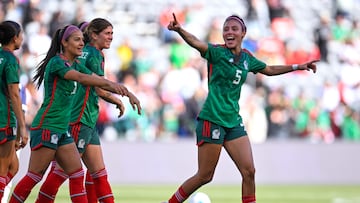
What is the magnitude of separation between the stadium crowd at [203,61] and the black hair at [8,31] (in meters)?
9.13

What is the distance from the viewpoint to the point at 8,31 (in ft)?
35.4

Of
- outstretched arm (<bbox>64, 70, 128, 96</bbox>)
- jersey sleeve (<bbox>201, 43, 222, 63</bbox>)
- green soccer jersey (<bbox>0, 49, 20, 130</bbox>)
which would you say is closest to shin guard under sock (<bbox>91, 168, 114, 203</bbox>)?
green soccer jersey (<bbox>0, 49, 20, 130</bbox>)

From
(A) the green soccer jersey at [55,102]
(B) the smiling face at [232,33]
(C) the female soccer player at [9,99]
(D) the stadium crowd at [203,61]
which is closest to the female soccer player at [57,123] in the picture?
(A) the green soccer jersey at [55,102]

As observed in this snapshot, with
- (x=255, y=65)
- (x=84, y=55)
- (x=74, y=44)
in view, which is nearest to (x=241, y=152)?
(x=255, y=65)

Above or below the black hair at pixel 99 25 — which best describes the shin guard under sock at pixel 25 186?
below

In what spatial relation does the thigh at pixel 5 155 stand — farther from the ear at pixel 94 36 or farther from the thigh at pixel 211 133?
the thigh at pixel 211 133

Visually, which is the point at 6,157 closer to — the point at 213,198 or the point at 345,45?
the point at 213,198

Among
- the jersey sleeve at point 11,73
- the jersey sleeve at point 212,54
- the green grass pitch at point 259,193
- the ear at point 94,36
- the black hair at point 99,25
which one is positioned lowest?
the green grass pitch at point 259,193

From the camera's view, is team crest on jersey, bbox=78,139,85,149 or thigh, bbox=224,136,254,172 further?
team crest on jersey, bbox=78,139,85,149

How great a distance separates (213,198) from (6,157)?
6641 mm

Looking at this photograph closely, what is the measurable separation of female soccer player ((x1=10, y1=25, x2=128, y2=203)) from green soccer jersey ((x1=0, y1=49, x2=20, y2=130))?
40cm

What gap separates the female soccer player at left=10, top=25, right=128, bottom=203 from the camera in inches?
397

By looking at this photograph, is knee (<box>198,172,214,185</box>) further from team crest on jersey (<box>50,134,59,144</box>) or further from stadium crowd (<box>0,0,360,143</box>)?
stadium crowd (<box>0,0,360,143</box>)

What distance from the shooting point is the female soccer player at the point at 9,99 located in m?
10.4
